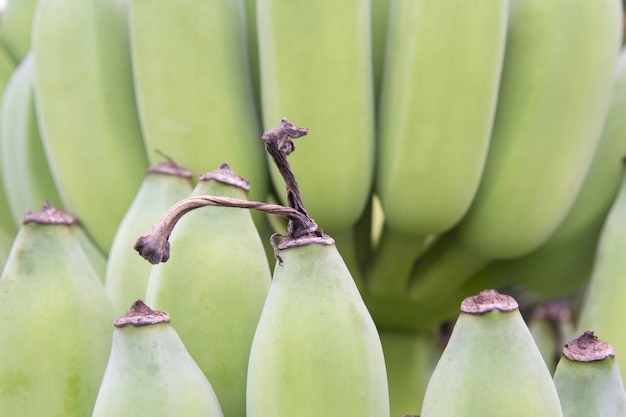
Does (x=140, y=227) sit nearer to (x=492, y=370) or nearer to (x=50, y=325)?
(x=50, y=325)

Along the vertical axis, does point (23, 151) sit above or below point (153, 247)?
above

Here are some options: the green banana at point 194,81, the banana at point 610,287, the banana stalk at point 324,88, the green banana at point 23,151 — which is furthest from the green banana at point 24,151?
the banana at point 610,287

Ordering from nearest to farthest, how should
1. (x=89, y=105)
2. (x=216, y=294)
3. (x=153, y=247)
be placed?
(x=153, y=247) → (x=216, y=294) → (x=89, y=105)

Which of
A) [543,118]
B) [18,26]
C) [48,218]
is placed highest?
[18,26]

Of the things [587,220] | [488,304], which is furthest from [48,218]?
[587,220]

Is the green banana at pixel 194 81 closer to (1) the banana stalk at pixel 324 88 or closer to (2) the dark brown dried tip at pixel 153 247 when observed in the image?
(1) the banana stalk at pixel 324 88

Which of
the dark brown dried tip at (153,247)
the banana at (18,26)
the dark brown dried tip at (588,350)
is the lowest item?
the dark brown dried tip at (588,350)
